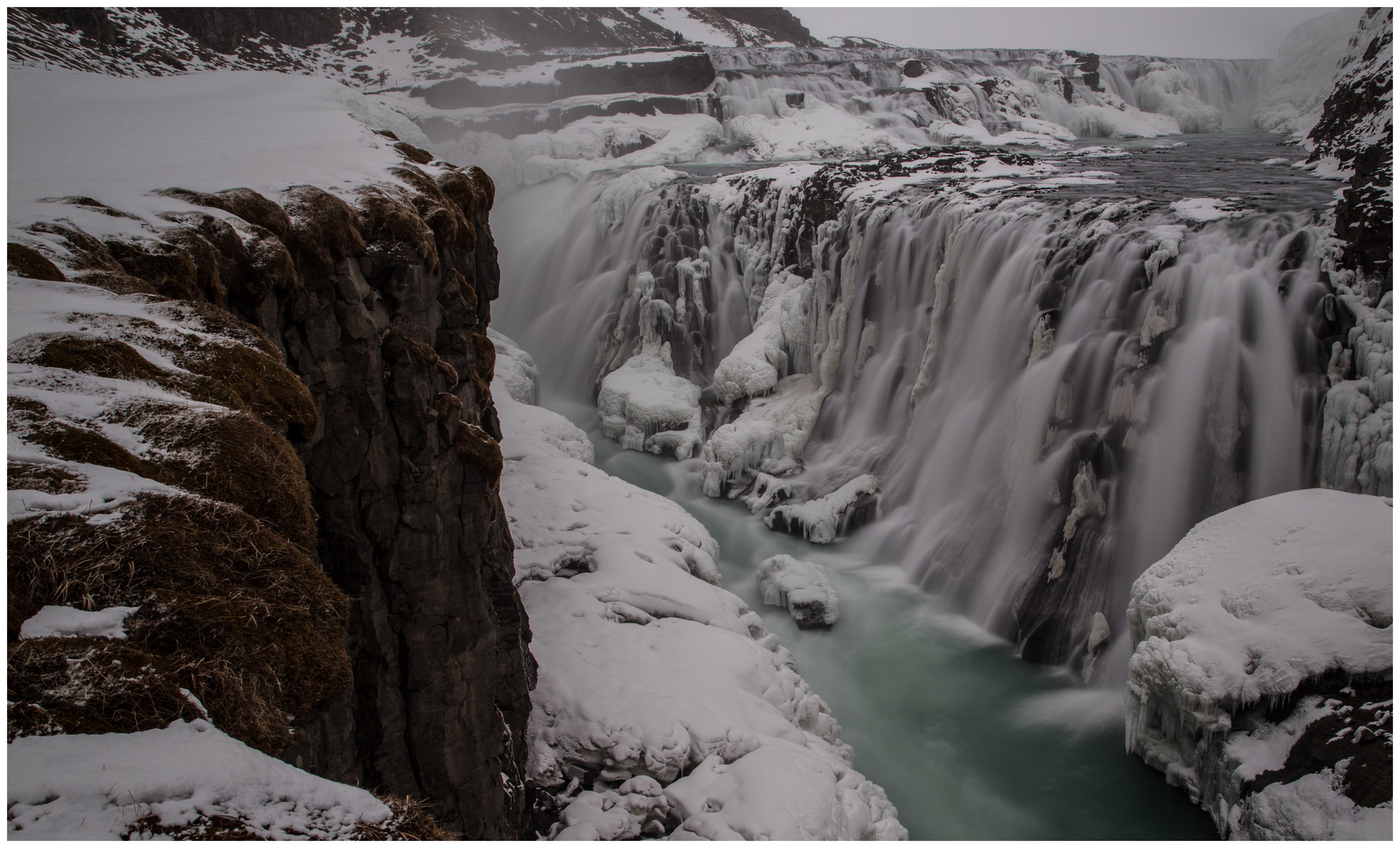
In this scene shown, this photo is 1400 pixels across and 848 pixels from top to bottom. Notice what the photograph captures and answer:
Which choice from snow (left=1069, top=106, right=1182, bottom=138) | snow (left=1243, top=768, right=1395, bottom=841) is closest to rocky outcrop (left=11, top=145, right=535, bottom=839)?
snow (left=1243, top=768, right=1395, bottom=841)

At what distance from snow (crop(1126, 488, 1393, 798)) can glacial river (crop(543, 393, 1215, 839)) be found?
28.7 inches

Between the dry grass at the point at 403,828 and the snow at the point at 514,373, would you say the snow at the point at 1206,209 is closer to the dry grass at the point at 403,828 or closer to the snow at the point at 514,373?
the snow at the point at 514,373

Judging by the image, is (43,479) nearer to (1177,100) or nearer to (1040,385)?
(1040,385)

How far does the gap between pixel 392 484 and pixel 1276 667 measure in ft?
25.8

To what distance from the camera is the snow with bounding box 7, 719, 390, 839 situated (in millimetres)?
1990

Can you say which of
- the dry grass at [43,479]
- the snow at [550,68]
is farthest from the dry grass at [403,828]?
the snow at [550,68]

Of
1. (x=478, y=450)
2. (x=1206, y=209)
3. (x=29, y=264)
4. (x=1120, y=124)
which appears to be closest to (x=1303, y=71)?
(x=1120, y=124)

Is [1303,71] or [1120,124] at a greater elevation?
[1303,71]

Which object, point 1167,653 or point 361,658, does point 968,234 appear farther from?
point 361,658

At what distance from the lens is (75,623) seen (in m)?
2.34

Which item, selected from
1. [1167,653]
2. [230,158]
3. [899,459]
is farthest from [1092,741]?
[230,158]

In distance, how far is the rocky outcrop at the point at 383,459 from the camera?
185 inches

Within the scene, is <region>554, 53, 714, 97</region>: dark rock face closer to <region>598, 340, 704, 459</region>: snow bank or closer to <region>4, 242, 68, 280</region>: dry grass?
<region>598, 340, 704, 459</region>: snow bank

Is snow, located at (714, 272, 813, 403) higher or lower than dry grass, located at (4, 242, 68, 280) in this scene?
lower
